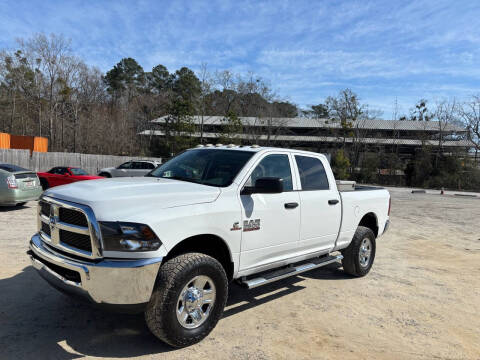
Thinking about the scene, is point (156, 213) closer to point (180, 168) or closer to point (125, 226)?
point (125, 226)

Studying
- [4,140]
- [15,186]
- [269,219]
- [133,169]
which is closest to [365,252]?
[269,219]

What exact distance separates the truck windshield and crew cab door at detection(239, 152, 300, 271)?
0.22 meters

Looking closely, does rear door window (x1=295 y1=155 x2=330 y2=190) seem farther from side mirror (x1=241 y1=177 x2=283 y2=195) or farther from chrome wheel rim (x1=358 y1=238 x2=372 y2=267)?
chrome wheel rim (x1=358 y1=238 x2=372 y2=267)

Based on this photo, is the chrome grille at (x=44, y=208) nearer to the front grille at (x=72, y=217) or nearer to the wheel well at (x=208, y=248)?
the front grille at (x=72, y=217)

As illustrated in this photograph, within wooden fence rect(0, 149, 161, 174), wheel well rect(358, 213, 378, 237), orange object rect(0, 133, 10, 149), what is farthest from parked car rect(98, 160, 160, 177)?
wheel well rect(358, 213, 378, 237)

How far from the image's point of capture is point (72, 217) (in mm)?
3152

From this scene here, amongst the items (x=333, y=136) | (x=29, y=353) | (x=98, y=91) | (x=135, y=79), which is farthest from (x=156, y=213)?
(x=135, y=79)

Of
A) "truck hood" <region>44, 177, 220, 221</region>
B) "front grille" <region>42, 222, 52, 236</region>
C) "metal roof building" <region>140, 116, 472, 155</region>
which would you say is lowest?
"front grille" <region>42, 222, 52, 236</region>

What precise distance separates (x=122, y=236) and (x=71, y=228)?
0.59 metres

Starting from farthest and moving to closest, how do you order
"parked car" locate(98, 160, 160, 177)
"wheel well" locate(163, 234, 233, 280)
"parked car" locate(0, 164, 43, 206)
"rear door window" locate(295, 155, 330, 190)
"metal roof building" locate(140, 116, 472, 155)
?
"metal roof building" locate(140, 116, 472, 155), "parked car" locate(98, 160, 160, 177), "parked car" locate(0, 164, 43, 206), "rear door window" locate(295, 155, 330, 190), "wheel well" locate(163, 234, 233, 280)

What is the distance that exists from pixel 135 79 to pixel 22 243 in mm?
67747

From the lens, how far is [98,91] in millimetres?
51375

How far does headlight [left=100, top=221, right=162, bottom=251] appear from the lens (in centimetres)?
287

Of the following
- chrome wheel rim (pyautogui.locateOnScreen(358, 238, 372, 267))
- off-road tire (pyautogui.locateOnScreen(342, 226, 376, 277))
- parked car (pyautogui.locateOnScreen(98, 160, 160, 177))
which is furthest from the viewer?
parked car (pyautogui.locateOnScreen(98, 160, 160, 177))
